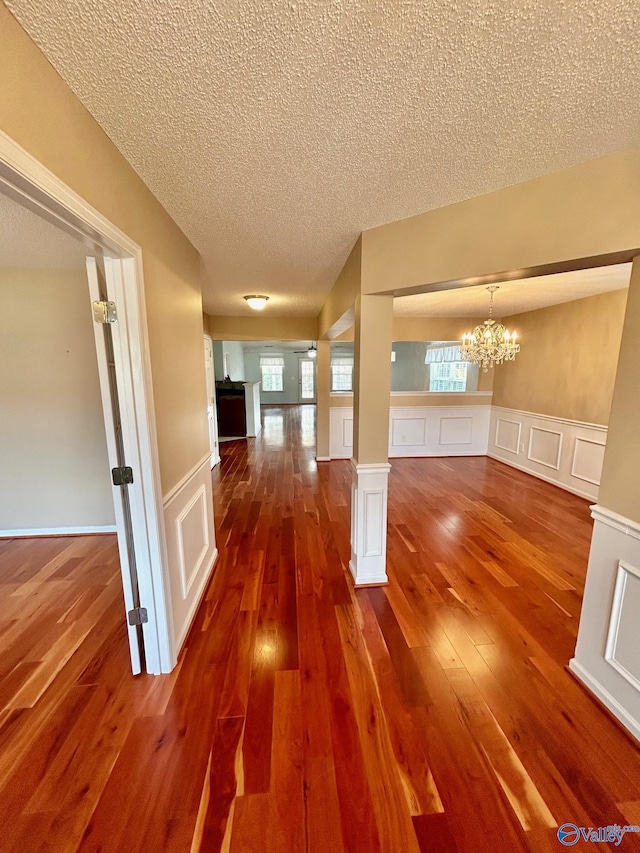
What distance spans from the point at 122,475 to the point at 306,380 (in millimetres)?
12257

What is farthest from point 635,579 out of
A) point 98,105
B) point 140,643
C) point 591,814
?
point 98,105

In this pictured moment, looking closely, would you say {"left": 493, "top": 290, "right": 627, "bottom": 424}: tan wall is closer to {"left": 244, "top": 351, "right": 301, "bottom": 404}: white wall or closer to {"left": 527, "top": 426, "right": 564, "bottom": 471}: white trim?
{"left": 527, "top": 426, "right": 564, "bottom": 471}: white trim

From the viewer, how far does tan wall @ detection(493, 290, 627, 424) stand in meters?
3.50

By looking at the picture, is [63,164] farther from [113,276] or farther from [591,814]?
[591,814]

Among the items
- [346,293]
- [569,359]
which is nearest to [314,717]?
[346,293]

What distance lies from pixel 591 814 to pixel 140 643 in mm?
1897

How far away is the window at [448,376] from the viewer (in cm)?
575

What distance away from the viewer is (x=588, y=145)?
1.20 m

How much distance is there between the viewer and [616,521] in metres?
1.37

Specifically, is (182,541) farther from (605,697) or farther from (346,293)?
(605,697)

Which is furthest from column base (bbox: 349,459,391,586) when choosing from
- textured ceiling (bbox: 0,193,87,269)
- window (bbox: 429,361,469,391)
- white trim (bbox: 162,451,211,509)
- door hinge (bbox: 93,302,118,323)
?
window (bbox: 429,361,469,391)

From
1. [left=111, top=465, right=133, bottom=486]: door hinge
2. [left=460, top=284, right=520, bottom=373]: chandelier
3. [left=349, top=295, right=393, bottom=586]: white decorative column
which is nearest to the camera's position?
[left=111, top=465, right=133, bottom=486]: door hinge

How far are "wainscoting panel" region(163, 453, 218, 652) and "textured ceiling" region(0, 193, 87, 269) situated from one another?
154 cm

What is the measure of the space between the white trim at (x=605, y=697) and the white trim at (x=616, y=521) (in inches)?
29.1
